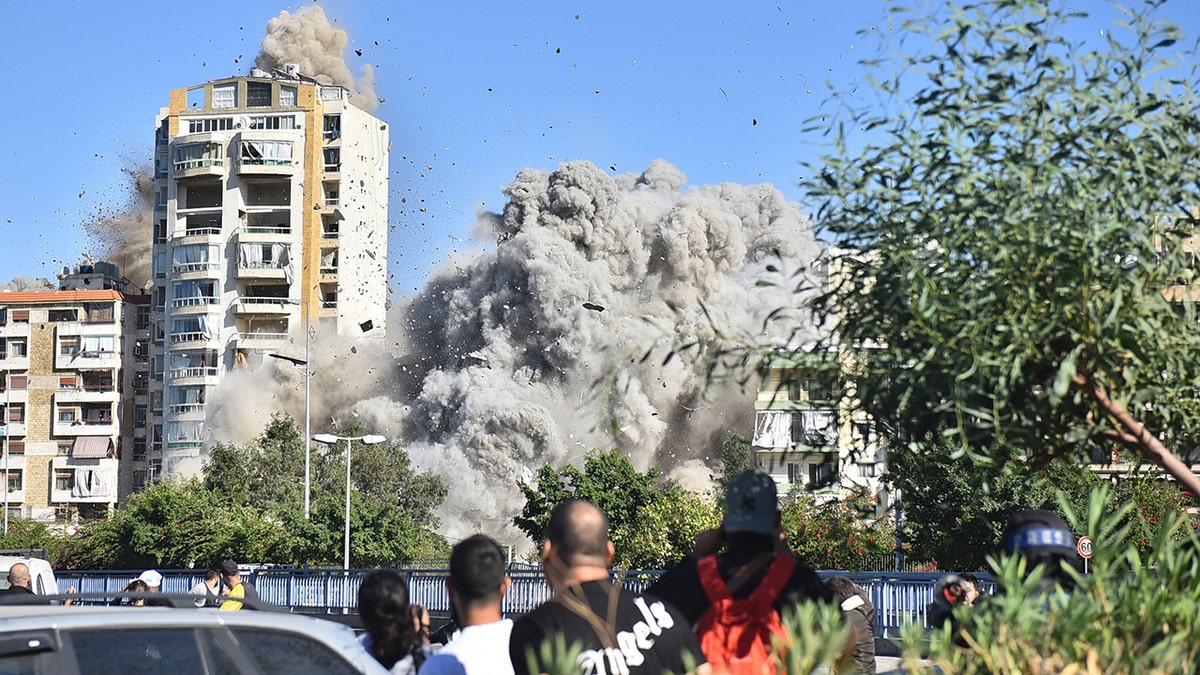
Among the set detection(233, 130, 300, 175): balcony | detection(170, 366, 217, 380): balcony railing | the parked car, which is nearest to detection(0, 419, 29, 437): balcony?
→ detection(170, 366, 217, 380): balcony railing

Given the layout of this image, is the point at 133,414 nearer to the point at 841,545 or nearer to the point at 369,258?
the point at 369,258

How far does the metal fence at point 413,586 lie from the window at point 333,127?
56.3m

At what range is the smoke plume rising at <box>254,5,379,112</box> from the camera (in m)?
110

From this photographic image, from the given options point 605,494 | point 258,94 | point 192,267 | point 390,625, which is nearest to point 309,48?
point 258,94

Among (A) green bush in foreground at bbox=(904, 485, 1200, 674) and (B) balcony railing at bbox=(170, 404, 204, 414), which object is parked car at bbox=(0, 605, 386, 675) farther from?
(B) balcony railing at bbox=(170, 404, 204, 414)

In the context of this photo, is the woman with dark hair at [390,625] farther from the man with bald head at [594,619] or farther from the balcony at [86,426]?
the balcony at [86,426]

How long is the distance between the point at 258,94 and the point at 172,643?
92.0 metres

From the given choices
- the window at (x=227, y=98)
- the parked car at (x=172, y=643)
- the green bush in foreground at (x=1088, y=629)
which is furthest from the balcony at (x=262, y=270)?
the green bush in foreground at (x=1088, y=629)

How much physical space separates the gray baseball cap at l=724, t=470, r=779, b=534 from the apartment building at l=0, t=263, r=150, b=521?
87.9 m

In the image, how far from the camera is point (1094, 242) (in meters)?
4.84

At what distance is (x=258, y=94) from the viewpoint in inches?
3654

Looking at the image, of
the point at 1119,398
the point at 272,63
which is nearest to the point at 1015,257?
the point at 1119,398

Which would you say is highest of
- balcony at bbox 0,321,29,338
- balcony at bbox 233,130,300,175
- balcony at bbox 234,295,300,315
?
balcony at bbox 233,130,300,175

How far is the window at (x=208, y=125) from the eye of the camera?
89.1 metres
